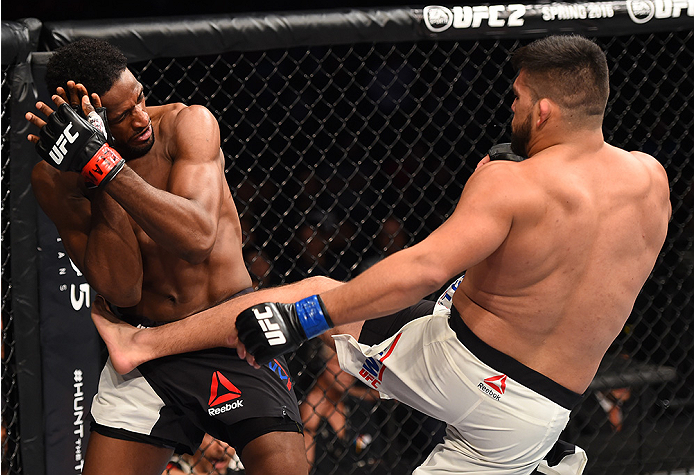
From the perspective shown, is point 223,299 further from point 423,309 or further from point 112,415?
point 423,309

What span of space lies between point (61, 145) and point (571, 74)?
1.00m

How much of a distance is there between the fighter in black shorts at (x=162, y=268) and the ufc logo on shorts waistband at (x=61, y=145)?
0.30 feet

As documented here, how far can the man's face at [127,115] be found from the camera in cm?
160

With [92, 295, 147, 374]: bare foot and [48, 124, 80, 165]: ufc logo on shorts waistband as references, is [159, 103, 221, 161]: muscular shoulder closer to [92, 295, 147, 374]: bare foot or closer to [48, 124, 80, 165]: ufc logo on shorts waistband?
[48, 124, 80, 165]: ufc logo on shorts waistband

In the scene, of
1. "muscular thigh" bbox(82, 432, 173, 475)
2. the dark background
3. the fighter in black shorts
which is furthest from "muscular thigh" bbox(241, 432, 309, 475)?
the dark background

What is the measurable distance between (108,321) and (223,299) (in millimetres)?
278

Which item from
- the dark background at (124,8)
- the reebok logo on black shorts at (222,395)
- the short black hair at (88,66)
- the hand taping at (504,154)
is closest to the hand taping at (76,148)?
the short black hair at (88,66)

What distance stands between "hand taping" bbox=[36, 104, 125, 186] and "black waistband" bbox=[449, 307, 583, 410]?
31.5 inches

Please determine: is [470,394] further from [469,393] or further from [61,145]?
[61,145]

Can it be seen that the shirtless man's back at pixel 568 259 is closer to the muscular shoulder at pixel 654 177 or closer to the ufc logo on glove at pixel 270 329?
the muscular shoulder at pixel 654 177

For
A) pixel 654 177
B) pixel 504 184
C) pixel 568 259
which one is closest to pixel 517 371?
pixel 568 259

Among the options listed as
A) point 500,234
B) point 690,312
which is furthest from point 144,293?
point 690,312

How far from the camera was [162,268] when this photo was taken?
5.61 ft

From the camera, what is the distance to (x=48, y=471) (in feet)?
6.59
